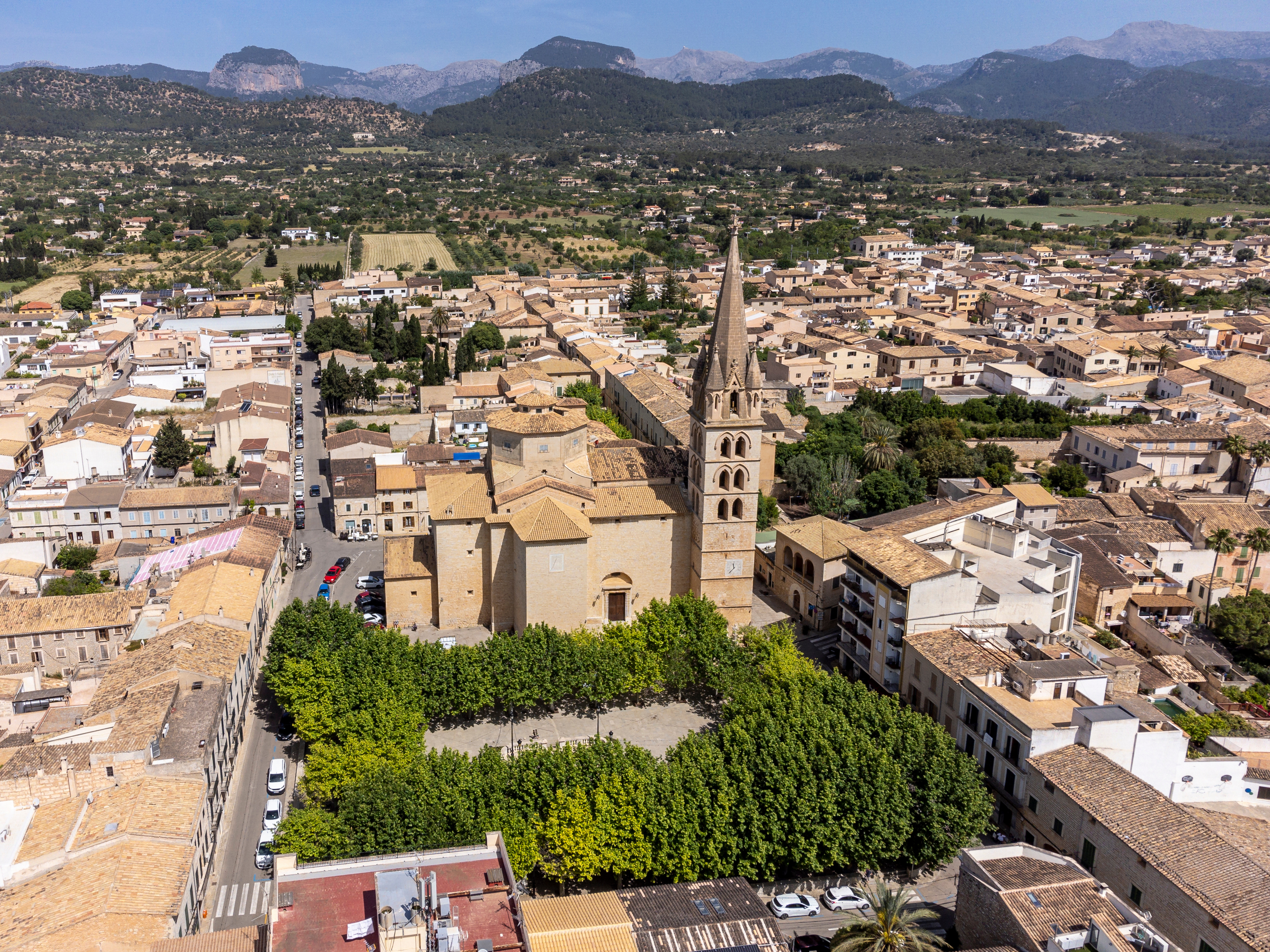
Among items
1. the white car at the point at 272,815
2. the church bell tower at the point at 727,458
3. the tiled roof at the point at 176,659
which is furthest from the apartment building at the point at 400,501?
the white car at the point at 272,815

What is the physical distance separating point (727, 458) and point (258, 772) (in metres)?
21.6

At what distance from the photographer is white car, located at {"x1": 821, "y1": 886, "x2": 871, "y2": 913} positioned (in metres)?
28.3

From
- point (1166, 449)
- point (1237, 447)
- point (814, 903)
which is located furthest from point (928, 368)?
point (814, 903)

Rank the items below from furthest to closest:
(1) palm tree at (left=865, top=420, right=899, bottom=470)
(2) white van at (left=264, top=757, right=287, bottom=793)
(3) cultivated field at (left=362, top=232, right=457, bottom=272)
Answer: (3) cultivated field at (left=362, top=232, right=457, bottom=272), (1) palm tree at (left=865, top=420, right=899, bottom=470), (2) white van at (left=264, top=757, right=287, bottom=793)

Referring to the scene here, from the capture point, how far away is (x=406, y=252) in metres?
154

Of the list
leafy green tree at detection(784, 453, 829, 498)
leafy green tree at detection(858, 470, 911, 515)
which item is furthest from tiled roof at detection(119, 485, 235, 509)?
leafy green tree at detection(858, 470, 911, 515)

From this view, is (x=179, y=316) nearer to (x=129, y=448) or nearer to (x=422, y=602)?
(x=129, y=448)

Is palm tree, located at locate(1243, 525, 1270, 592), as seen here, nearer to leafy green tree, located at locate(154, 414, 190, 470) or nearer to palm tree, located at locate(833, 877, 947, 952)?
palm tree, located at locate(833, 877, 947, 952)

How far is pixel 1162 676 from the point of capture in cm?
4031

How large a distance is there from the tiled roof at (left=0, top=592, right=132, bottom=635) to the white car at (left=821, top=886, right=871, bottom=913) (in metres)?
30.8

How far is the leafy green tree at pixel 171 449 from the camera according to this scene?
208ft

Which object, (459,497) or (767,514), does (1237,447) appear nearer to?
(767,514)

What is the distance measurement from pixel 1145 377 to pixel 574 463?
62.5m

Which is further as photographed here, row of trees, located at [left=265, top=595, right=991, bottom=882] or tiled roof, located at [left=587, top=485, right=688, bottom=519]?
tiled roof, located at [left=587, top=485, right=688, bottom=519]
